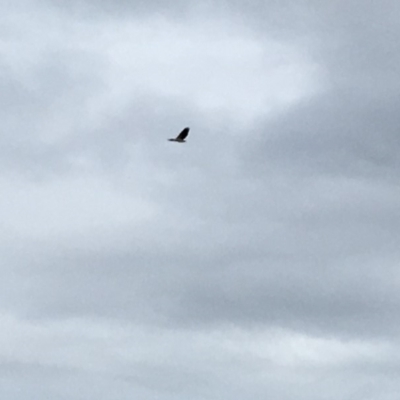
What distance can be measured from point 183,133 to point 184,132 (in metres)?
0.36

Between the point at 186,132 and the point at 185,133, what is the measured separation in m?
0.90

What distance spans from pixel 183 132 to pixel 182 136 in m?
1.08

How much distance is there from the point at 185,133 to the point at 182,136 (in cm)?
164

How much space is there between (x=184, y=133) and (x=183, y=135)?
24.3 inches

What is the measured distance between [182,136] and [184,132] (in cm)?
136

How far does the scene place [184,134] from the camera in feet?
149

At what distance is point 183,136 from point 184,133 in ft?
4.49

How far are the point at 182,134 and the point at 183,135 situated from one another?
40cm

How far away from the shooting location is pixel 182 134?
4516 cm

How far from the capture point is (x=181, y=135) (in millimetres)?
44875

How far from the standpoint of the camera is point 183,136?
44.3 meters

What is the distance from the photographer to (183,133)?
4497cm

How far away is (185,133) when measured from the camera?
45.3 meters

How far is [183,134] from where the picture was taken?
148ft
